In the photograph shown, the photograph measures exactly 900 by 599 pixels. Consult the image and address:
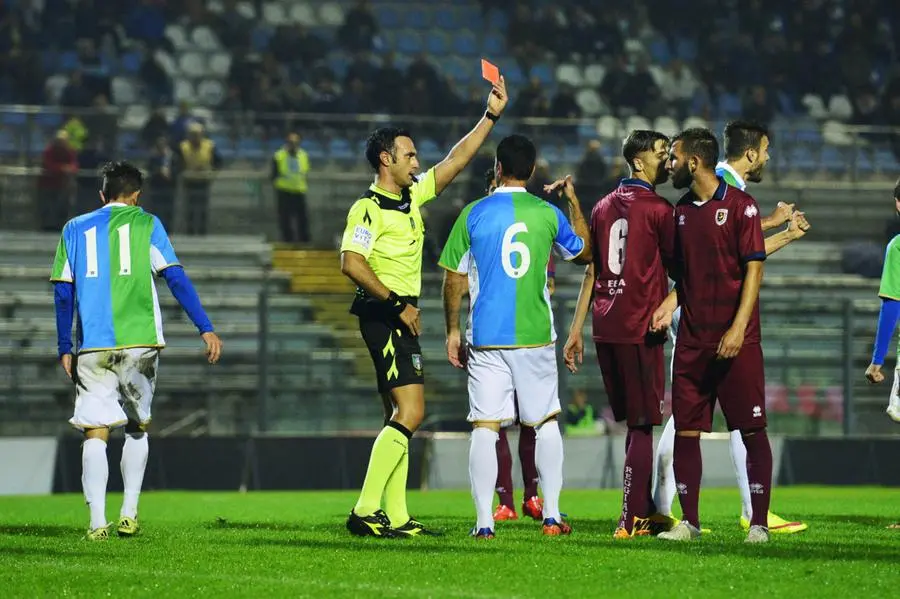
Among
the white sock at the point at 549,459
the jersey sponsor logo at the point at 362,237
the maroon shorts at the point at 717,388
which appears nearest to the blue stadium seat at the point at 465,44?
the jersey sponsor logo at the point at 362,237

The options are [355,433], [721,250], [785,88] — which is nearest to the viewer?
[721,250]

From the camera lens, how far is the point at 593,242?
29.6 ft

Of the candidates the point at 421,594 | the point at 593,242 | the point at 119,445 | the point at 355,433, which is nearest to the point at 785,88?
the point at 355,433

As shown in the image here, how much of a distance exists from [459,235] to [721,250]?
4.76 feet

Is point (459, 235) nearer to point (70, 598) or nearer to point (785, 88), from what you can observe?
point (70, 598)

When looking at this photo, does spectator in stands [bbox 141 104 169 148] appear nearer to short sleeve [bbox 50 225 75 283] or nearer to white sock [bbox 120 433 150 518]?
short sleeve [bbox 50 225 75 283]

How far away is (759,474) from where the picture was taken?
8.18 meters

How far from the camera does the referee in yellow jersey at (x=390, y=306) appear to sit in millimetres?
8688

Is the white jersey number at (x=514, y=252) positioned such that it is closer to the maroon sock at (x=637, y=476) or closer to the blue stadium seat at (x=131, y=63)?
the maroon sock at (x=637, y=476)

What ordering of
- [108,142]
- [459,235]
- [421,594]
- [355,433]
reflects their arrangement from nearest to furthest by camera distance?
[421,594], [459,235], [355,433], [108,142]

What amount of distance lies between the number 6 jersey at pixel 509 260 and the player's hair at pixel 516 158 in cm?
11

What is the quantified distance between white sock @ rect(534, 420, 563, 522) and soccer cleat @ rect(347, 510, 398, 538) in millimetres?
877

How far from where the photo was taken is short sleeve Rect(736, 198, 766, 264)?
8.06 m

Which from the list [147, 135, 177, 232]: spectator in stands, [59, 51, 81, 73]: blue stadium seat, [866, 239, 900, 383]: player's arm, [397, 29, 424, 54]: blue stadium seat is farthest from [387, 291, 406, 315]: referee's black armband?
[397, 29, 424, 54]: blue stadium seat
